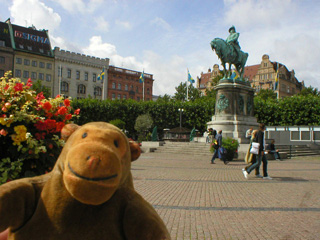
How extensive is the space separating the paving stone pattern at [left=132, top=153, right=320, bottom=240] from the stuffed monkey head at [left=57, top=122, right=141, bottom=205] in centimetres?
286

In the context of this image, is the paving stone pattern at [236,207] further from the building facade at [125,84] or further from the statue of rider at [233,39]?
the building facade at [125,84]

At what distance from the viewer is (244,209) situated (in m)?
5.71

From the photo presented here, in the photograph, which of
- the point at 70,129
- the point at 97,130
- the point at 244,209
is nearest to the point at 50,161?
the point at 70,129

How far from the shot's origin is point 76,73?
222 ft

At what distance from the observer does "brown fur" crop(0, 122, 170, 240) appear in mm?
1563

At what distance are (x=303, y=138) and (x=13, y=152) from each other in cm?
2848

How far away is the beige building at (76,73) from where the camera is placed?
211 ft

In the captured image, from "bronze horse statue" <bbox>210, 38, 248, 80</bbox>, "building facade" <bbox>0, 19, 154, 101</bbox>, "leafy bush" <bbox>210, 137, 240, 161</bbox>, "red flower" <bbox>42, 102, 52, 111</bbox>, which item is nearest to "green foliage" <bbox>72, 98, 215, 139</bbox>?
"bronze horse statue" <bbox>210, 38, 248, 80</bbox>

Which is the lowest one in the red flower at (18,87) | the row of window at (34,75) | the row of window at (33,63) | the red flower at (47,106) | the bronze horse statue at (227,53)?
the red flower at (47,106)

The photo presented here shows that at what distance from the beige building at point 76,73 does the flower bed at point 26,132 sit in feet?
199

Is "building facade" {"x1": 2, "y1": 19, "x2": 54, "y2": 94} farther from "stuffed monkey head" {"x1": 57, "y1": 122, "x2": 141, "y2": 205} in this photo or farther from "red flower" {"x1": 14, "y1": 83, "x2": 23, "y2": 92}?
"stuffed monkey head" {"x1": 57, "y1": 122, "x2": 141, "y2": 205}

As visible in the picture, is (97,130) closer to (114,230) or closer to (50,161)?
(114,230)

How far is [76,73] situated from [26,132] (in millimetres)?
67770

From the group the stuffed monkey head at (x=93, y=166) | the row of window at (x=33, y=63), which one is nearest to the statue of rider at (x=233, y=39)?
the stuffed monkey head at (x=93, y=166)
